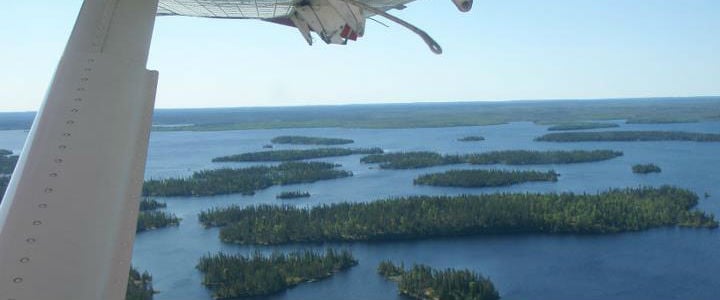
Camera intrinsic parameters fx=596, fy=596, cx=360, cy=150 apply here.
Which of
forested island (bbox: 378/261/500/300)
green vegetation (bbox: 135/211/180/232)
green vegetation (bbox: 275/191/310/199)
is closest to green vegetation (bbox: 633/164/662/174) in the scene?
green vegetation (bbox: 275/191/310/199)

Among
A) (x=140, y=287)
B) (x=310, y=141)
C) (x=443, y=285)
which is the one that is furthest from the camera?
(x=310, y=141)

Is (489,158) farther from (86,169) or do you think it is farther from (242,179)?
(86,169)

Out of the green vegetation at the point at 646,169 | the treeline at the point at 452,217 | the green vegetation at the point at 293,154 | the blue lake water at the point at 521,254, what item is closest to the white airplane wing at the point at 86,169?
the blue lake water at the point at 521,254

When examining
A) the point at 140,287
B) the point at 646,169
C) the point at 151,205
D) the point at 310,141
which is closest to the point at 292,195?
the point at 151,205

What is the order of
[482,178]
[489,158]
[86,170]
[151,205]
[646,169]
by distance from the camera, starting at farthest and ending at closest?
[489,158], [646,169], [482,178], [151,205], [86,170]

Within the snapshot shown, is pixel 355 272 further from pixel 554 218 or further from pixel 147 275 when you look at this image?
pixel 554 218

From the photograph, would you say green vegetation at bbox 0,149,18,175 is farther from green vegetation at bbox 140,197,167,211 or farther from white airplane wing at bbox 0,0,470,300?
white airplane wing at bbox 0,0,470,300

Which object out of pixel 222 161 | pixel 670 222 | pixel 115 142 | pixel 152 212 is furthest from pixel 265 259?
pixel 222 161
